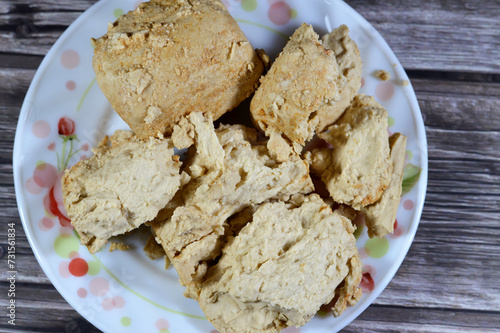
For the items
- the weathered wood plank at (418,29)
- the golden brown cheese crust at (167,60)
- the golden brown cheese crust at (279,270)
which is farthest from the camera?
the weathered wood plank at (418,29)

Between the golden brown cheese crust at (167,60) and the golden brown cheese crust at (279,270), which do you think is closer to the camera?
the golden brown cheese crust at (167,60)

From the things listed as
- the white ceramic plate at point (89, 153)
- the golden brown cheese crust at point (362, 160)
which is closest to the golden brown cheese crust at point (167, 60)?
the white ceramic plate at point (89, 153)

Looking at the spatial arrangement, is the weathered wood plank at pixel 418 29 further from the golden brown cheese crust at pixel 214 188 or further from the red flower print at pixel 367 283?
the red flower print at pixel 367 283

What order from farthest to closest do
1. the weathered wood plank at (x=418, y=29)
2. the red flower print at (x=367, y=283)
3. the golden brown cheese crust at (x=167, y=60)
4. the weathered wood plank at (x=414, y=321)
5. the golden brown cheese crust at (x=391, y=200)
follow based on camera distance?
the weathered wood plank at (x=414, y=321)
the weathered wood plank at (x=418, y=29)
the red flower print at (x=367, y=283)
the golden brown cheese crust at (x=391, y=200)
the golden brown cheese crust at (x=167, y=60)

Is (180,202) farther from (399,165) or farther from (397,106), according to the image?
(397,106)

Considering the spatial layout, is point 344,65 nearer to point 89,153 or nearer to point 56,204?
point 89,153

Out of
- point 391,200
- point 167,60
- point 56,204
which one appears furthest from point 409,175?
point 56,204
